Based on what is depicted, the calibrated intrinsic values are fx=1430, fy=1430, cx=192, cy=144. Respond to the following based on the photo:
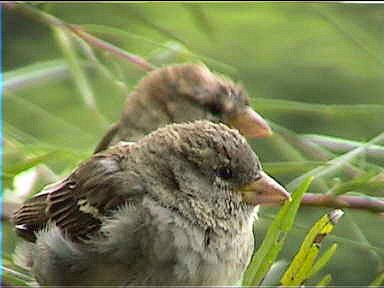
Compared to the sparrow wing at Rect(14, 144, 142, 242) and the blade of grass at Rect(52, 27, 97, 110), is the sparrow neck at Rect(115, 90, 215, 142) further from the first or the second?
the sparrow wing at Rect(14, 144, 142, 242)

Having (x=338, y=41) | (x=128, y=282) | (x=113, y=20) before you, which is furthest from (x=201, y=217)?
(x=113, y=20)

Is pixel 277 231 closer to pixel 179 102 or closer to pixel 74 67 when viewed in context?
pixel 74 67

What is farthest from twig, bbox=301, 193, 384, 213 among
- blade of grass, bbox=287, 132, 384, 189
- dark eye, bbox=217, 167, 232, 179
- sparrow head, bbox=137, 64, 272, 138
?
sparrow head, bbox=137, 64, 272, 138

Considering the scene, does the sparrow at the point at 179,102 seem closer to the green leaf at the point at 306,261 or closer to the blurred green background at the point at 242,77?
the blurred green background at the point at 242,77

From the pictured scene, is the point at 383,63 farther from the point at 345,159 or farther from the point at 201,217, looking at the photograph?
the point at 201,217

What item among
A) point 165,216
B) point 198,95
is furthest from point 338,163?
point 198,95
